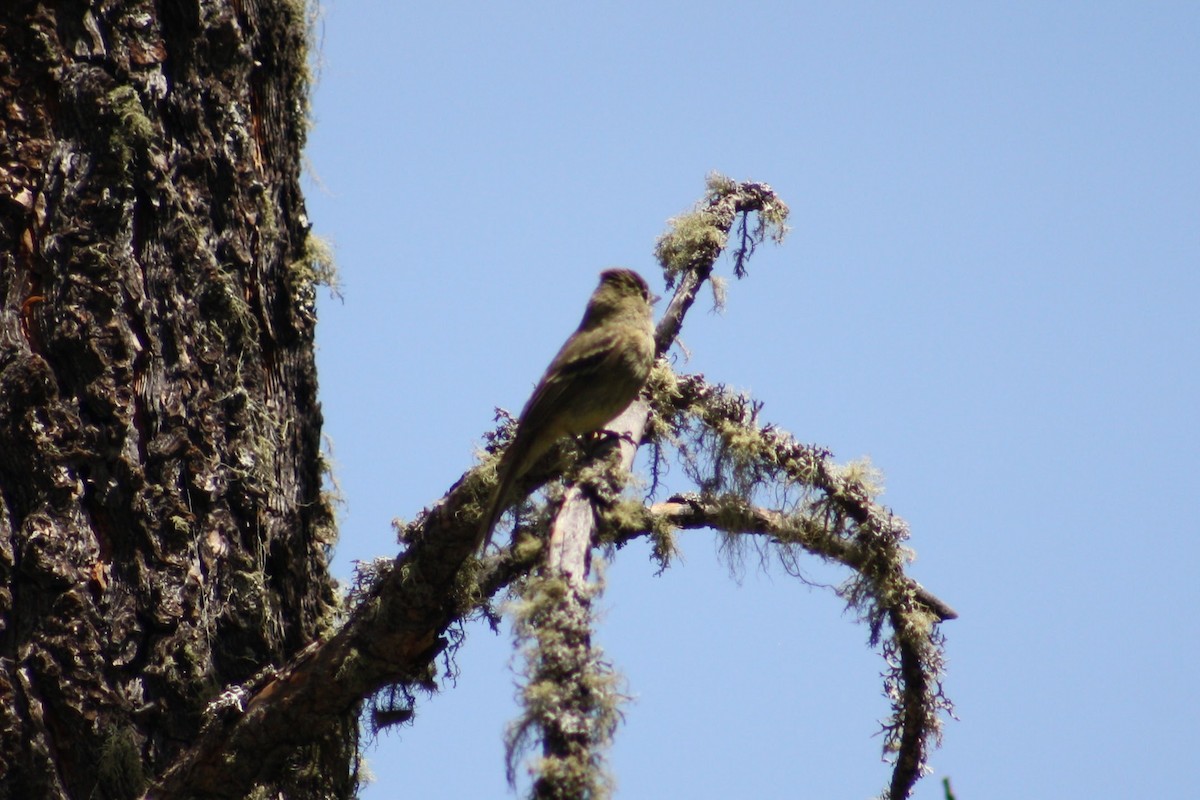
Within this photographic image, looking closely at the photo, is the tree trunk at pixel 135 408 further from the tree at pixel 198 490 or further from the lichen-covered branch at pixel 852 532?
the lichen-covered branch at pixel 852 532

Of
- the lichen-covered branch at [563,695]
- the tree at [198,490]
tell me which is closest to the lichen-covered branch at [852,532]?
the tree at [198,490]

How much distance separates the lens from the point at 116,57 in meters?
4.23

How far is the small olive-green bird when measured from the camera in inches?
Result: 182

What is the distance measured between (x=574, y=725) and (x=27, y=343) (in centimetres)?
224

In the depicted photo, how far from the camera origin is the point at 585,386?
521 centimetres

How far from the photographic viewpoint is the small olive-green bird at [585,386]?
182 inches

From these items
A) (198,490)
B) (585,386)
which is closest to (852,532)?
(585,386)

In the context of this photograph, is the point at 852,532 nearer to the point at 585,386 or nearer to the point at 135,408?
the point at 585,386

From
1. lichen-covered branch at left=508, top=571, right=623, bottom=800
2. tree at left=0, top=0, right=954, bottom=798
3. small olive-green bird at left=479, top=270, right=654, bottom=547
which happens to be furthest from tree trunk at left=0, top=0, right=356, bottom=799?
lichen-covered branch at left=508, top=571, right=623, bottom=800

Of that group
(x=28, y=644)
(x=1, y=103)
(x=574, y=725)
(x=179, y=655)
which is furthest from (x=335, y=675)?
(x=1, y=103)

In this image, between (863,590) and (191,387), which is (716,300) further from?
(191,387)

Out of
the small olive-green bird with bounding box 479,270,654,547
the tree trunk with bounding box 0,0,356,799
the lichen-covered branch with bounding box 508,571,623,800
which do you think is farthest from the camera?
the small olive-green bird with bounding box 479,270,654,547

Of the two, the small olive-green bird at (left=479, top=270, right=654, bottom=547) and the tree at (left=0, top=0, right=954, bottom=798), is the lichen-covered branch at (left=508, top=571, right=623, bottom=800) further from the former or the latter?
the small olive-green bird at (left=479, top=270, right=654, bottom=547)

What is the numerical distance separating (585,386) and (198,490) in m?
1.64
